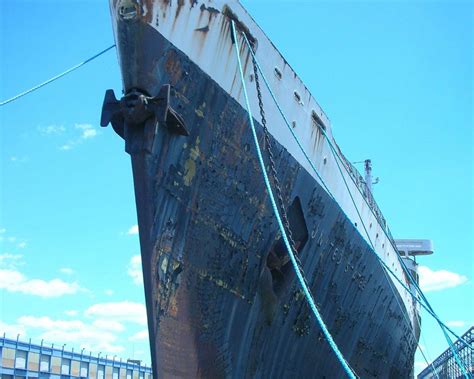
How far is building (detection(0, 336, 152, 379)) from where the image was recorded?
66.2 feet

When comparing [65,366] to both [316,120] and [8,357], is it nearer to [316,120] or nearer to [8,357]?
[8,357]

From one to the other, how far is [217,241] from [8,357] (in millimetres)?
17334

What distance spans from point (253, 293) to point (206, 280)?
3.22 ft

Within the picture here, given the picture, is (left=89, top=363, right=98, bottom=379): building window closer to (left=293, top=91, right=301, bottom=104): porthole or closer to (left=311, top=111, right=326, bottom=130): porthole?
(left=311, top=111, right=326, bottom=130): porthole

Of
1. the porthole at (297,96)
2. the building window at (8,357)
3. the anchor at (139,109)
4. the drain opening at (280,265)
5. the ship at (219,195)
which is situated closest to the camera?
the anchor at (139,109)

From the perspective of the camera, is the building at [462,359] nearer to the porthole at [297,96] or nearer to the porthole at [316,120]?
the porthole at [316,120]

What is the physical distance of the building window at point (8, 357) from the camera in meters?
19.9

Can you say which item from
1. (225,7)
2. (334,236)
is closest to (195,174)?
(225,7)

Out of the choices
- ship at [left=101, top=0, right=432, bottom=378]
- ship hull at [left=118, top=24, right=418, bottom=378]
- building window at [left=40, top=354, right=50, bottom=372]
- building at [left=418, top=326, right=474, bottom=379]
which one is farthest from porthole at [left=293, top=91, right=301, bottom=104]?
building window at [left=40, top=354, right=50, bottom=372]

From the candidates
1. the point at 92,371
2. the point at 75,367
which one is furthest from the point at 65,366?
the point at 92,371

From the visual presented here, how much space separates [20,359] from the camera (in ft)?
68.2

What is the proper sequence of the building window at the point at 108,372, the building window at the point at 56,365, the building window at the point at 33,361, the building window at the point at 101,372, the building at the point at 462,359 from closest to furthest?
the building at the point at 462,359, the building window at the point at 33,361, the building window at the point at 56,365, the building window at the point at 101,372, the building window at the point at 108,372

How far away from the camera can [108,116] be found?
5.50 metres

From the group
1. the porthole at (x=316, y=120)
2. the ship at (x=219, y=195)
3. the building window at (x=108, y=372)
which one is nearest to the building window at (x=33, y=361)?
the building window at (x=108, y=372)
